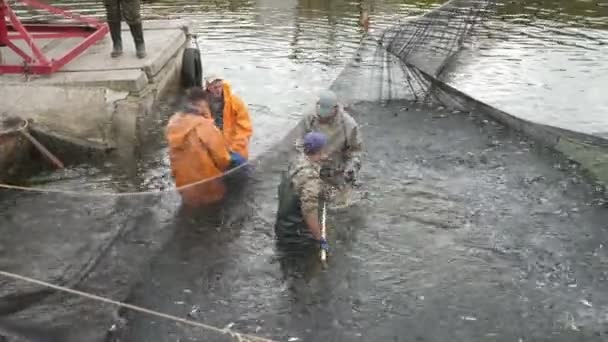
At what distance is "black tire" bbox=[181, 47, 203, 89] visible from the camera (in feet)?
37.6

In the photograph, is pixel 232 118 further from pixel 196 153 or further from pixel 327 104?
pixel 327 104

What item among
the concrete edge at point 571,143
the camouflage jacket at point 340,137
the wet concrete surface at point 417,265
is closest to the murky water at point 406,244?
the wet concrete surface at point 417,265

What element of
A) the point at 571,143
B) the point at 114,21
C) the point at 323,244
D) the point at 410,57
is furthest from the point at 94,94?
the point at 571,143

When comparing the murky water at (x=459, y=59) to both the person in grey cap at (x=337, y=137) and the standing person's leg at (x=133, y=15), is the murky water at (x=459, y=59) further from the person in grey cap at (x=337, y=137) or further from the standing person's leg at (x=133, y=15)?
the person in grey cap at (x=337, y=137)

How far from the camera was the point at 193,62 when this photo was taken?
37.8ft

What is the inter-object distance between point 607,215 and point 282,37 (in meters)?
9.86

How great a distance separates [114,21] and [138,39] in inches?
17.5

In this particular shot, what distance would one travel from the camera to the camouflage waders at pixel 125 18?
966 cm

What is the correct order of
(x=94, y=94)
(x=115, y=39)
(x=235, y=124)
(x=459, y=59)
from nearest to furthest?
(x=235, y=124)
(x=94, y=94)
(x=115, y=39)
(x=459, y=59)

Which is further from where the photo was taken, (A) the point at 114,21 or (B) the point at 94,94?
(A) the point at 114,21

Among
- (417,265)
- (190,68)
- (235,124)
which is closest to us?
(417,265)

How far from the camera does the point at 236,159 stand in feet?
22.8

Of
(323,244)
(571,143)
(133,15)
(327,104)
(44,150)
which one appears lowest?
(323,244)

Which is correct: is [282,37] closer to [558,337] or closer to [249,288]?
[249,288]
